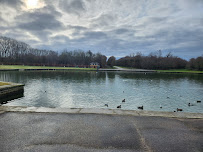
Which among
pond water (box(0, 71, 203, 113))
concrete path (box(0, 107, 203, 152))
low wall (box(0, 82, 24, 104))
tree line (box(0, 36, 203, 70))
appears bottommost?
pond water (box(0, 71, 203, 113))

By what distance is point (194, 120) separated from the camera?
21.0ft

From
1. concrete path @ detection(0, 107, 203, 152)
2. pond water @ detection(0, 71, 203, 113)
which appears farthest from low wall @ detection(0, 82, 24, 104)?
concrete path @ detection(0, 107, 203, 152)

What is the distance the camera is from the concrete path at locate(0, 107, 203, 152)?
4.32 metres

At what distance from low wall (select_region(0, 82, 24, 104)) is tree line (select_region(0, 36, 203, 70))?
113754 millimetres

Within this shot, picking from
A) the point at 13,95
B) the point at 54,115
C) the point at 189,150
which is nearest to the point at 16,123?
the point at 54,115

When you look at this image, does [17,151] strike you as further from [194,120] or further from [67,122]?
[194,120]

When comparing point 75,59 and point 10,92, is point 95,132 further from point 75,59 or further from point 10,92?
point 75,59

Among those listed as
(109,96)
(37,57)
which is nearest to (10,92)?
(109,96)

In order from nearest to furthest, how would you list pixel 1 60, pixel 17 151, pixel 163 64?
pixel 17 151
pixel 1 60
pixel 163 64

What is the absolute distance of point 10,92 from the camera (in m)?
18.8

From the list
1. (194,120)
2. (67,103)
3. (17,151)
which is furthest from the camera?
(67,103)

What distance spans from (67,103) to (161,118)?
14.5m

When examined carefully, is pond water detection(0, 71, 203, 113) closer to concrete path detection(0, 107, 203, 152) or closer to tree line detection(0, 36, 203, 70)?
concrete path detection(0, 107, 203, 152)

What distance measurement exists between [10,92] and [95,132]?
59.5 ft
